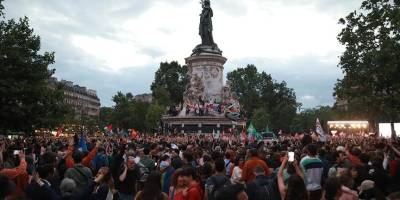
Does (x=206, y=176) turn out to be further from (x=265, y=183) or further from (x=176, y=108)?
(x=176, y=108)

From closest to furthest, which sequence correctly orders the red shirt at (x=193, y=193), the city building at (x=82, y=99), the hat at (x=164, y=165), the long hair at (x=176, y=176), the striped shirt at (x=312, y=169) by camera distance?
the red shirt at (x=193, y=193) → the long hair at (x=176, y=176) → the striped shirt at (x=312, y=169) → the hat at (x=164, y=165) → the city building at (x=82, y=99)

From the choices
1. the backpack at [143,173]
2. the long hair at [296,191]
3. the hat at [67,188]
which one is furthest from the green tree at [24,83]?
Answer: the long hair at [296,191]

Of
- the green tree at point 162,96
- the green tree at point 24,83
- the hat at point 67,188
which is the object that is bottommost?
the hat at point 67,188

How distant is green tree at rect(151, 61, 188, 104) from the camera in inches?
4274

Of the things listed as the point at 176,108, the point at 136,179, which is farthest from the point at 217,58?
the point at 136,179

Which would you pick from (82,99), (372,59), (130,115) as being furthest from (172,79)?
(372,59)

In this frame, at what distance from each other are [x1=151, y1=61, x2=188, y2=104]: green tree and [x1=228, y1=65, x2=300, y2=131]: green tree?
15804 millimetres

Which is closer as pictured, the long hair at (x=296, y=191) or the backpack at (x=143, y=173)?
the long hair at (x=296, y=191)

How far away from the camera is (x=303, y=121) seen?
12200 cm

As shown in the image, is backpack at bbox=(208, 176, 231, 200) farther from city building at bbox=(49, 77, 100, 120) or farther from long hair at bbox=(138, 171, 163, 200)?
city building at bbox=(49, 77, 100, 120)

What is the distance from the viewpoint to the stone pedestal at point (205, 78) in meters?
65.8

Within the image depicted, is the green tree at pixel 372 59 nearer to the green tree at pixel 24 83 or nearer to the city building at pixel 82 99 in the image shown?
the green tree at pixel 24 83

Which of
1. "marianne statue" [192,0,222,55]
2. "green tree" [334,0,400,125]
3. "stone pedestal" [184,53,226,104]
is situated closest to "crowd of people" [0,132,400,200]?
"green tree" [334,0,400,125]

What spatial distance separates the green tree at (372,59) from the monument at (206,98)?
31717 mm
